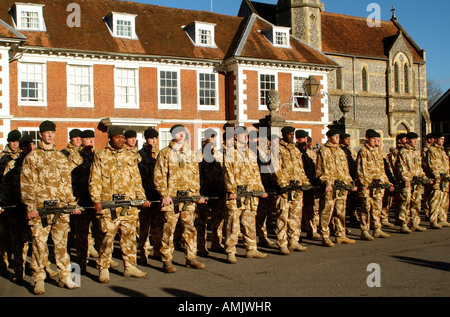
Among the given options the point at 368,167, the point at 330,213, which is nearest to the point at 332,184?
the point at 330,213

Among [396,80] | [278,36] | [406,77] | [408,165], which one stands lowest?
[408,165]

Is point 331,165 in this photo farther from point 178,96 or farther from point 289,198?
point 178,96

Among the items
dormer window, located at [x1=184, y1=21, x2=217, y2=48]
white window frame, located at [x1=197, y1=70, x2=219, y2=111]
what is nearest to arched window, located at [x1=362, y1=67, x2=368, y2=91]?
dormer window, located at [x1=184, y1=21, x2=217, y2=48]

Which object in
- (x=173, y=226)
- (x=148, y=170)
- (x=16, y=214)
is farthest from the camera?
(x=148, y=170)

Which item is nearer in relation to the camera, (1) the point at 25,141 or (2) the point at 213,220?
(1) the point at 25,141

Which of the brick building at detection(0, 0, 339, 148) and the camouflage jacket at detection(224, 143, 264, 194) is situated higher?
the brick building at detection(0, 0, 339, 148)

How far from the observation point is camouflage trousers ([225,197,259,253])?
8.59 metres

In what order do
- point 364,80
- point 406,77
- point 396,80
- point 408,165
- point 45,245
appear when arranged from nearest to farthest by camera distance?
1. point 45,245
2. point 408,165
3. point 364,80
4. point 396,80
5. point 406,77

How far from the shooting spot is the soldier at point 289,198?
362 inches

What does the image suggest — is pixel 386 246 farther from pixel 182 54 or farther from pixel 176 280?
pixel 182 54

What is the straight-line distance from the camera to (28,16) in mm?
23359

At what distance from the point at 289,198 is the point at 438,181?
4.73 m

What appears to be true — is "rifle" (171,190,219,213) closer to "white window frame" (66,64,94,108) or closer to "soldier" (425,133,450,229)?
"soldier" (425,133,450,229)

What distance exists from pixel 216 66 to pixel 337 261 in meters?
20.2
